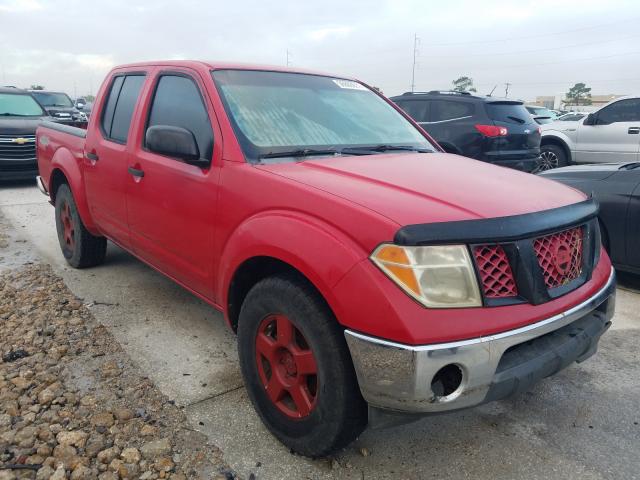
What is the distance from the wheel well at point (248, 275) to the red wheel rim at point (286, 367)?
0.22 m

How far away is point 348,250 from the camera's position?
78.5 inches

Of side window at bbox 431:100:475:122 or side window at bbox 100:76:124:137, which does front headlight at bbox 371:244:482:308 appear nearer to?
side window at bbox 100:76:124:137

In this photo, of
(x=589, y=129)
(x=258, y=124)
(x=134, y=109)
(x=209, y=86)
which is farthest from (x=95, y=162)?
(x=589, y=129)

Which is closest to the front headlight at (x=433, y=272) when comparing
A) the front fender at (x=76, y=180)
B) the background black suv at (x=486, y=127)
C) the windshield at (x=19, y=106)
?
the front fender at (x=76, y=180)

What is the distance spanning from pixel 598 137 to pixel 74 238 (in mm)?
9476

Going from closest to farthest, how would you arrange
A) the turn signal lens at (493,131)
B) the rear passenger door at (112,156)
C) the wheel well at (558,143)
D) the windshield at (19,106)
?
the rear passenger door at (112,156) < the turn signal lens at (493,131) < the windshield at (19,106) < the wheel well at (558,143)

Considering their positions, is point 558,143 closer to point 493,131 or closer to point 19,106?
point 493,131

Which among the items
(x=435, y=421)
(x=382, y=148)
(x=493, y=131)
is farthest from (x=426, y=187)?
(x=493, y=131)

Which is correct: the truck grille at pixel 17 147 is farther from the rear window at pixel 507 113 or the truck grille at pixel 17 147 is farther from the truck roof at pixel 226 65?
the rear window at pixel 507 113

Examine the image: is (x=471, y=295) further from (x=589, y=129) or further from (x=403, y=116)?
(x=589, y=129)

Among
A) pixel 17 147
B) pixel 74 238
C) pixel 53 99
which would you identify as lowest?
pixel 74 238

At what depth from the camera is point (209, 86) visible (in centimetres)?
297

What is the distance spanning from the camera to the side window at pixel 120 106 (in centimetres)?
380

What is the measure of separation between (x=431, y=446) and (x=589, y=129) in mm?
9622
